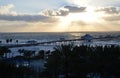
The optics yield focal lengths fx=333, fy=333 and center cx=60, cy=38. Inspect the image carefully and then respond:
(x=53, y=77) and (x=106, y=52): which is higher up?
(x=106, y=52)

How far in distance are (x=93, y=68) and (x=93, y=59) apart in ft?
6.43

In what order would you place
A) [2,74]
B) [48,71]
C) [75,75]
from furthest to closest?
[48,71], [75,75], [2,74]

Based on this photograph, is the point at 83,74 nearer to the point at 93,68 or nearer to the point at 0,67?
the point at 93,68

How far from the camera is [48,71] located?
47.7m

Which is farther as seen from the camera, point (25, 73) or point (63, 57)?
point (25, 73)

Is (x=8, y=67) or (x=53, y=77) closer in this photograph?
(x=8, y=67)

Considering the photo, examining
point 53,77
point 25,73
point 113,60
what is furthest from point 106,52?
point 25,73

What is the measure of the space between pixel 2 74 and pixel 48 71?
9.42m

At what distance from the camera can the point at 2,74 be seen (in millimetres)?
39844

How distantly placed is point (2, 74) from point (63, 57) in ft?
30.4

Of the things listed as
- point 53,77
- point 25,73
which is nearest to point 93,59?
point 53,77

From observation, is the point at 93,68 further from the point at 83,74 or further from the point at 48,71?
the point at 48,71

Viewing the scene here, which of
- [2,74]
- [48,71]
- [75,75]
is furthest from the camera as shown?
[48,71]

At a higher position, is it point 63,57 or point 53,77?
point 63,57
